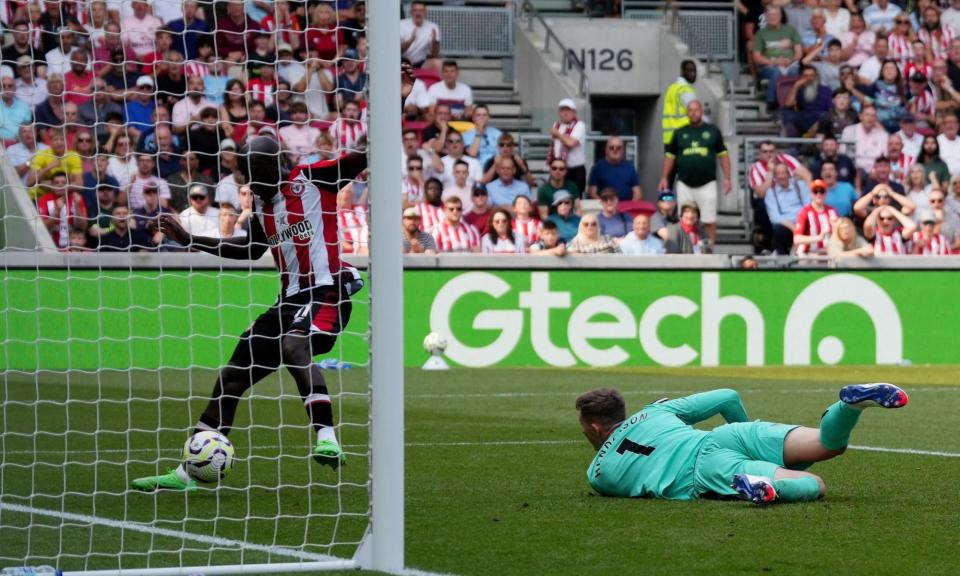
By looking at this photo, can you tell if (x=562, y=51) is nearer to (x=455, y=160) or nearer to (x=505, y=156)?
(x=505, y=156)

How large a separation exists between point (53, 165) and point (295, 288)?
602 centimetres

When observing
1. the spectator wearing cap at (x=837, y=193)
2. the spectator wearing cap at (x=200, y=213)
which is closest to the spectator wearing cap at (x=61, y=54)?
the spectator wearing cap at (x=200, y=213)

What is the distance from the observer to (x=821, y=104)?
2323cm

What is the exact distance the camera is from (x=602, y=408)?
7.29 metres

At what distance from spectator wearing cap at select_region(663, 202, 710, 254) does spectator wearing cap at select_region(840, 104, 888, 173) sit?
3.27 metres

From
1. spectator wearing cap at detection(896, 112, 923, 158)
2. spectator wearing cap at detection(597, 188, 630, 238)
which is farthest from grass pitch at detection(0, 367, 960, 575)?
spectator wearing cap at detection(896, 112, 923, 158)

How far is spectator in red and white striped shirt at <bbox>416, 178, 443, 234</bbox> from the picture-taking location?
746 inches

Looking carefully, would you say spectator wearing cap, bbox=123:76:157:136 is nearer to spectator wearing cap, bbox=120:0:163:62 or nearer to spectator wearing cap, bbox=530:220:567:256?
spectator wearing cap, bbox=120:0:163:62

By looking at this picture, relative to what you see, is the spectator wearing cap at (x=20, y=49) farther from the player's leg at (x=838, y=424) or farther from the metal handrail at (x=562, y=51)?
the metal handrail at (x=562, y=51)

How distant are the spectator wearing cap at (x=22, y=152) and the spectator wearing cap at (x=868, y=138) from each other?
1262cm

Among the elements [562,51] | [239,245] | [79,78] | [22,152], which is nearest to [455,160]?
[562,51]

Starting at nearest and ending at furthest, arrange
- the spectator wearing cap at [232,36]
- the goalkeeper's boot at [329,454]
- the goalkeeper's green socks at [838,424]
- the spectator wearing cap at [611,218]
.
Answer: the goalkeeper's green socks at [838,424] → the goalkeeper's boot at [329,454] → the spectator wearing cap at [232,36] → the spectator wearing cap at [611,218]

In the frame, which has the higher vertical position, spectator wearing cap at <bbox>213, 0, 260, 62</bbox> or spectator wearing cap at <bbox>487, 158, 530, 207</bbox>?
spectator wearing cap at <bbox>213, 0, 260, 62</bbox>

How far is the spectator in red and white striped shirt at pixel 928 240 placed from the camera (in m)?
20.3
